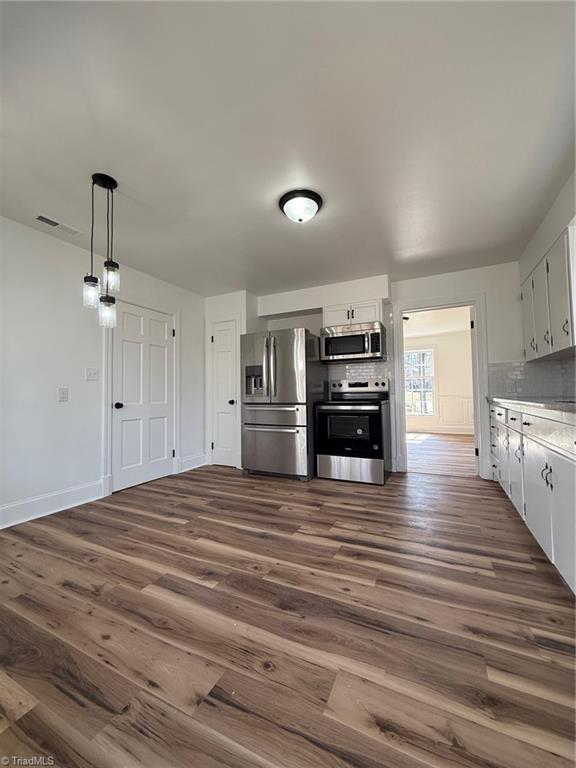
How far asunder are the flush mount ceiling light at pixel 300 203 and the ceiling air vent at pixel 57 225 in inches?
72.9

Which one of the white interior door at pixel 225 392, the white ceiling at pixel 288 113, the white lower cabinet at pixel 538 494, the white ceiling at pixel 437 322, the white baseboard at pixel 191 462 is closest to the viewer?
the white ceiling at pixel 288 113

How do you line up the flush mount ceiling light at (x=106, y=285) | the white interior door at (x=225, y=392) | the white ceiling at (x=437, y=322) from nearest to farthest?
the flush mount ceiling light at (x=106, y=285) → the white interior door at (x=225, y=392) → the white ceiling at (x=437, y=322)

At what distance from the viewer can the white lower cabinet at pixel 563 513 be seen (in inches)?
55.6

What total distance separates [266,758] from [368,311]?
375cm

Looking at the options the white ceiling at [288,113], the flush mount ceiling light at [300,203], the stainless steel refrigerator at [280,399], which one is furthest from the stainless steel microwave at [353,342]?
the flush mount ceiling light at [300,203]

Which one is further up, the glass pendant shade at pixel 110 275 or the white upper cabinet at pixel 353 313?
the white upper cabinet at pixel 353 313

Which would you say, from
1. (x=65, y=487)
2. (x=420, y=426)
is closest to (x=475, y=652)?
(x=65, y=487)

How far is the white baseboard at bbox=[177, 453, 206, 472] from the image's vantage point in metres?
4.19

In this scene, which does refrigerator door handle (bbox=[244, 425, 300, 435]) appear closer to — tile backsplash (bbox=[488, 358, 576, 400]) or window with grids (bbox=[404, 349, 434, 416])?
tile backsplash (bbox=[488, 358, 576, 400])

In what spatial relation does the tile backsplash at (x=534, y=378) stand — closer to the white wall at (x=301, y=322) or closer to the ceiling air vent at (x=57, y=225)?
the white wall at (x=301, y=322)

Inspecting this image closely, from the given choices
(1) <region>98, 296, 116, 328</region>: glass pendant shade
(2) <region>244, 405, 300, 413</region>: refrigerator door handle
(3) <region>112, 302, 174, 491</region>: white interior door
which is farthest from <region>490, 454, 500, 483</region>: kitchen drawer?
(3) <region>112, 302, 174, 491</region>: white interior door

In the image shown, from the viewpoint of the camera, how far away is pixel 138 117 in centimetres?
160

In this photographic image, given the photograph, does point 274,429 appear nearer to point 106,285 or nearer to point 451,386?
point 106,285

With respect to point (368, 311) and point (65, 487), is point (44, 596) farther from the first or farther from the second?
point (368, 311)
